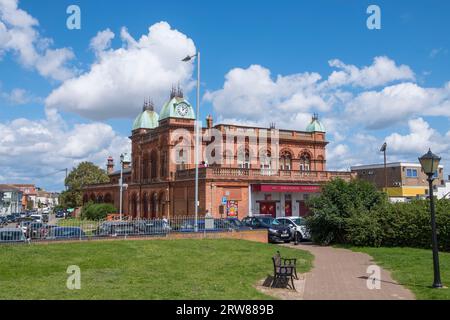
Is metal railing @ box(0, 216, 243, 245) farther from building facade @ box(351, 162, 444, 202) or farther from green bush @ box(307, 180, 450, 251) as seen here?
building facade @ box(351, 162, 444, 202)

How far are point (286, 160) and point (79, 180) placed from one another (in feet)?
143

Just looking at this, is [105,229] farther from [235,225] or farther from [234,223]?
[234,223]

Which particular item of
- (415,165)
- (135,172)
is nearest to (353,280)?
(135,172)

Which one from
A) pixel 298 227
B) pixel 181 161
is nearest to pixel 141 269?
pixel 298 227

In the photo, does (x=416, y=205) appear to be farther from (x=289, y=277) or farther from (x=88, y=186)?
(x=88, y=186)

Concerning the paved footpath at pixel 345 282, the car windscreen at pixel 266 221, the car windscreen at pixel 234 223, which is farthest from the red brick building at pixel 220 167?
the paved footpath at pixel 345 282

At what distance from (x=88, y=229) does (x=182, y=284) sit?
38.2 feet

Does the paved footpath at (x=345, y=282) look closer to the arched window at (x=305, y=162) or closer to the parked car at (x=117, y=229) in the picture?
the parked car at (x=117, y=229)

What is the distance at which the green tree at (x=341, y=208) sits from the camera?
24.3 m

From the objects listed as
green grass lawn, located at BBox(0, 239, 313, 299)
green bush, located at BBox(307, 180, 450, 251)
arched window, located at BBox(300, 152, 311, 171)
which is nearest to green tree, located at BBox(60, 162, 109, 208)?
A: arched window, located at BBox(300, 152, 311, 171)

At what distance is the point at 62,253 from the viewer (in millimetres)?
16922

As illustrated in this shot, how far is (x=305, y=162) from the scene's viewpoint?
51031 millimetres

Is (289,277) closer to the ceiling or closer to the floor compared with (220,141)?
closer to the floor

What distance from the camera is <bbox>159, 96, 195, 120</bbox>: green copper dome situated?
45188 millimetres
